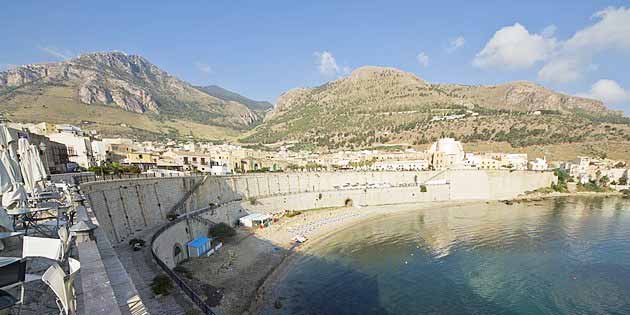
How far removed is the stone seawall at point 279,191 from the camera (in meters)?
22.3

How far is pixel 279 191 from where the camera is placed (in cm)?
5316

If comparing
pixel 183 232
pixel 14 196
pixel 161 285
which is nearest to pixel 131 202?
pixel 183 232

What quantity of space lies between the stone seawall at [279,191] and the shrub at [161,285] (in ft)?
30.7

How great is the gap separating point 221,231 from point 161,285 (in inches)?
860

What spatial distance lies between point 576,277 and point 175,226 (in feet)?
126

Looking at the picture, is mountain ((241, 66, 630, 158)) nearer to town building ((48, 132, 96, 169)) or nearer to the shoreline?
the shoreline

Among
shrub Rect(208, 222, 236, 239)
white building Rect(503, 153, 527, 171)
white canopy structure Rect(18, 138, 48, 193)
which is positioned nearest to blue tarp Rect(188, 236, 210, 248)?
shrub Rect(208, 222, 236, 239)

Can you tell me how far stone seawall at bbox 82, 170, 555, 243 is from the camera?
73.2 ft

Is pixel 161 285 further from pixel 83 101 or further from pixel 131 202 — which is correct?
pixel 83 101

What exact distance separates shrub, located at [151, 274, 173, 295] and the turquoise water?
10021 millimetres

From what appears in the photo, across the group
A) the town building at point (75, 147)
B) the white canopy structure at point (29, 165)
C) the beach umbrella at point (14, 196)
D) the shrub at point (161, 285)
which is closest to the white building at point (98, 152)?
the town building at point (75, 147)

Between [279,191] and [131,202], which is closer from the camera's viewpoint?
[131,202]

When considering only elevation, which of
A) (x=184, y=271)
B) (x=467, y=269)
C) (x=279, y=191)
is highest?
(x=279, y=191)

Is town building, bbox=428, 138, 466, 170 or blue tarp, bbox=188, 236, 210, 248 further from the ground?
town building, bbox=428, 138, 466, 170
